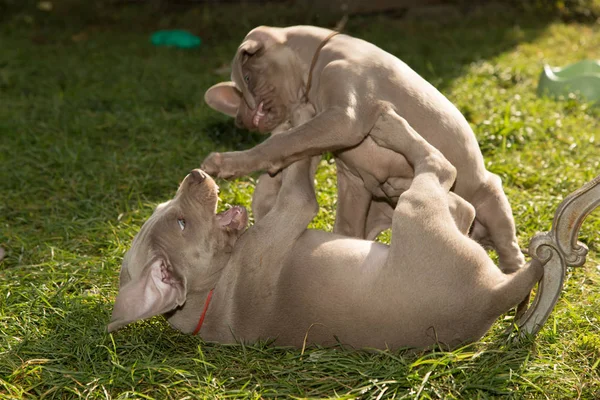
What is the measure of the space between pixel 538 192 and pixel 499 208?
1.37 meters

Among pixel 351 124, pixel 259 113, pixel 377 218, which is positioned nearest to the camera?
pixel 351 124

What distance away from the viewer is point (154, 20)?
10.4 metres

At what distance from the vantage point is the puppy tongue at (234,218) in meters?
3.57

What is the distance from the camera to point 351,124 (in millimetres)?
3508

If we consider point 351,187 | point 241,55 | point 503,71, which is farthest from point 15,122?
point 503,71

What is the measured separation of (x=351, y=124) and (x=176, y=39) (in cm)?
631

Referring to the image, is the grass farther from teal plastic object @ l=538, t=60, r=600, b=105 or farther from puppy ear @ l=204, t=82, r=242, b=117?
puppy ear @ l=204, t=82, r=242, b=117

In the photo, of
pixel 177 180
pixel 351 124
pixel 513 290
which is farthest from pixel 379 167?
pixel 177 180

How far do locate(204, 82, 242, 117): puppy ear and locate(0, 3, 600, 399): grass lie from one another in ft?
2.17

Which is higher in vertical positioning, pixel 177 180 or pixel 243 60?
pixel 243 60

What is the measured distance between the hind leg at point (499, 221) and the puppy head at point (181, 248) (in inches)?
49.6

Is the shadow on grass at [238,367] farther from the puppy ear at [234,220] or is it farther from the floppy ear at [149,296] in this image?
the puppy ear at [234,220]

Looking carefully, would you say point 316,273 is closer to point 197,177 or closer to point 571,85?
point 197,177

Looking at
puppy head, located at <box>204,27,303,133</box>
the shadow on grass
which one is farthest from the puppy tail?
puppy head, located at <box>204,27,303,133</box>
